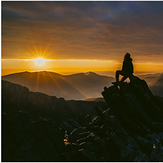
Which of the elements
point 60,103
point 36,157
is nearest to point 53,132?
point 36,157

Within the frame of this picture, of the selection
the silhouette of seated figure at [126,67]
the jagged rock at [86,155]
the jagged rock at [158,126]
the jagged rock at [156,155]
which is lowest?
the jagged rock at [156,155]

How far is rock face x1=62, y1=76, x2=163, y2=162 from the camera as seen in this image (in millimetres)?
25620

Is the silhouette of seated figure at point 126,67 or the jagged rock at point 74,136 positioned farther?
the silhouette of seated figure at point 126,67

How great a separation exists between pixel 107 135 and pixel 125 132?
322 cm

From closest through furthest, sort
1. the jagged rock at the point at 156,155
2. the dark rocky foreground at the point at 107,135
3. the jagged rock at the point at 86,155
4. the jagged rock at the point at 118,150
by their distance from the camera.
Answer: the dark rocky foreground at the point at 107,135, the jagged rock at the point at 86,155, the jagged rock at the point at 118,150, the jagged rock at the point at 156,155

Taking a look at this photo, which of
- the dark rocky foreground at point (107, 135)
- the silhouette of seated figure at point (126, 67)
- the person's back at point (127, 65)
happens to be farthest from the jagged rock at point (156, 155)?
the person's back at point (127, 65)

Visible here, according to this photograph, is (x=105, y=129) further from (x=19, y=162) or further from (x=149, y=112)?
(x=19, y=162)

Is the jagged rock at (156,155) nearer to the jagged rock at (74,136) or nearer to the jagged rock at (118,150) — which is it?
the jagged rock at (118,150)

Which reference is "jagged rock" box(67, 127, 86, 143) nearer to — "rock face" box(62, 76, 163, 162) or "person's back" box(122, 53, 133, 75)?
"rock face" box(62, 76, 163, 162)

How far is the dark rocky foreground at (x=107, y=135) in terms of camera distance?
849 inches

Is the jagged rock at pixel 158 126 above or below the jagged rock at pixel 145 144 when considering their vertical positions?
above

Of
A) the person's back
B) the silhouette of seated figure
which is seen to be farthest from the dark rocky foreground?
the person's back

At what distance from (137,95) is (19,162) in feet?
81.1

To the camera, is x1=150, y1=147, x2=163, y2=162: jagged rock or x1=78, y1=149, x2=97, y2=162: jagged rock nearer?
x1=78, y1=149, x2=97, y2=162: jagged rock
